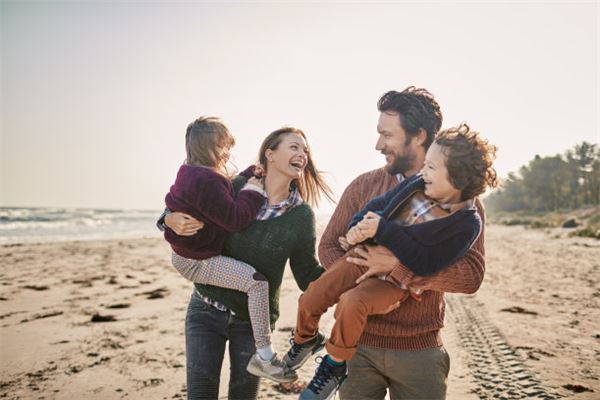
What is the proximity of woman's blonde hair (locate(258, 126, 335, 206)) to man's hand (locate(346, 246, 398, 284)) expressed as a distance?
890 millimetres

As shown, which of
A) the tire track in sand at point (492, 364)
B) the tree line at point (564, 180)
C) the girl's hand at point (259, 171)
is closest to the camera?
the girl's hand at point (259, 171)

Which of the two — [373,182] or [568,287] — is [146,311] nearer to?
[373,182]

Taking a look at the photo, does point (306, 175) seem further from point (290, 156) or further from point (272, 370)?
point (272, 370)

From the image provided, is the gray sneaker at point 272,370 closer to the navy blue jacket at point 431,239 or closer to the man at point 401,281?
the man at point 401,281

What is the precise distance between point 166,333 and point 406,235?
5.48m

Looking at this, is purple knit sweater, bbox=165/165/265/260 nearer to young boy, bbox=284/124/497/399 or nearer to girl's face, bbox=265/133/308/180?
girl's face, bbox=265/133/308/180

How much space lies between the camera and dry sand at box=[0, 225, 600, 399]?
468 cm

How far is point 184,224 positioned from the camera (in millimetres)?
2643

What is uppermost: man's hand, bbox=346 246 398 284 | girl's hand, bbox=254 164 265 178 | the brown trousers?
girl's hand, bbox=254 164 265 178

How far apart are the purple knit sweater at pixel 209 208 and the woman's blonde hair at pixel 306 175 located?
365 millimetres

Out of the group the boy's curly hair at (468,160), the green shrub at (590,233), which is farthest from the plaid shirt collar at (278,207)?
the green shrub at (590,233)

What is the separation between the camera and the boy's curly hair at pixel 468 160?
7.38 ft

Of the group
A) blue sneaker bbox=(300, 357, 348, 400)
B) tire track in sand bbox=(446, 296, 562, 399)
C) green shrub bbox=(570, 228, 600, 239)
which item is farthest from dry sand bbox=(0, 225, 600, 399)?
green shrub bbox=(570, 228, 600, 239)

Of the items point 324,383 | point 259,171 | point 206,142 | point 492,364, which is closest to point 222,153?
point 206,142
